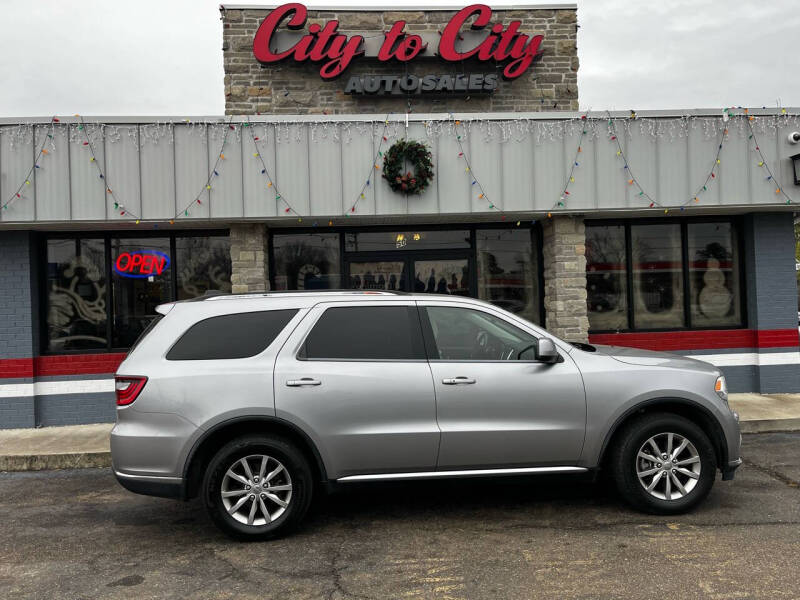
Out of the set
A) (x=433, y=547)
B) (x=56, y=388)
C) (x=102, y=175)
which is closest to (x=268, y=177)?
(x=102, y=175)

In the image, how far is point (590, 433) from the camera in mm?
4984

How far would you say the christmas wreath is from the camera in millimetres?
8883

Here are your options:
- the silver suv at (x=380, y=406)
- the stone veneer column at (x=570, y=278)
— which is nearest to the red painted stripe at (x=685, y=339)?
the stone veneer column at (x=570, y=278)

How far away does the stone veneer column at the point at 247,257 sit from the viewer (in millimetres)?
9289

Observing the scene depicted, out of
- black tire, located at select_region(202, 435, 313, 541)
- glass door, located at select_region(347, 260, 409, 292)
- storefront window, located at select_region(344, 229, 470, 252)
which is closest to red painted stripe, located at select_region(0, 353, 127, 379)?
glass door, located at select_region(347, 260, 409, 292)

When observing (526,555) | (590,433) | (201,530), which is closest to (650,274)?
(590,433)

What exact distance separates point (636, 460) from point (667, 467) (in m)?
0.26

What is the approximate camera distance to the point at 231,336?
16.4 feet

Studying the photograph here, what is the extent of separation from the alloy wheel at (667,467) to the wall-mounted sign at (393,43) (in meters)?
7.86

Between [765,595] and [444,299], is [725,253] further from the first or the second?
[765,595]

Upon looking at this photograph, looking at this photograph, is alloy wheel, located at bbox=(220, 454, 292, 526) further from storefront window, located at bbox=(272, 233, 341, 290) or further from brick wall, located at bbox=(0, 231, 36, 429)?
brick wall, located at bbox=(0, 231, 36, 429)

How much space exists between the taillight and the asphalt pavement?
1.10 m

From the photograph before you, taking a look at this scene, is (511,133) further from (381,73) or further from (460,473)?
(460,473)

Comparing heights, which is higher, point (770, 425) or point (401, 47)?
point (401, 47)
